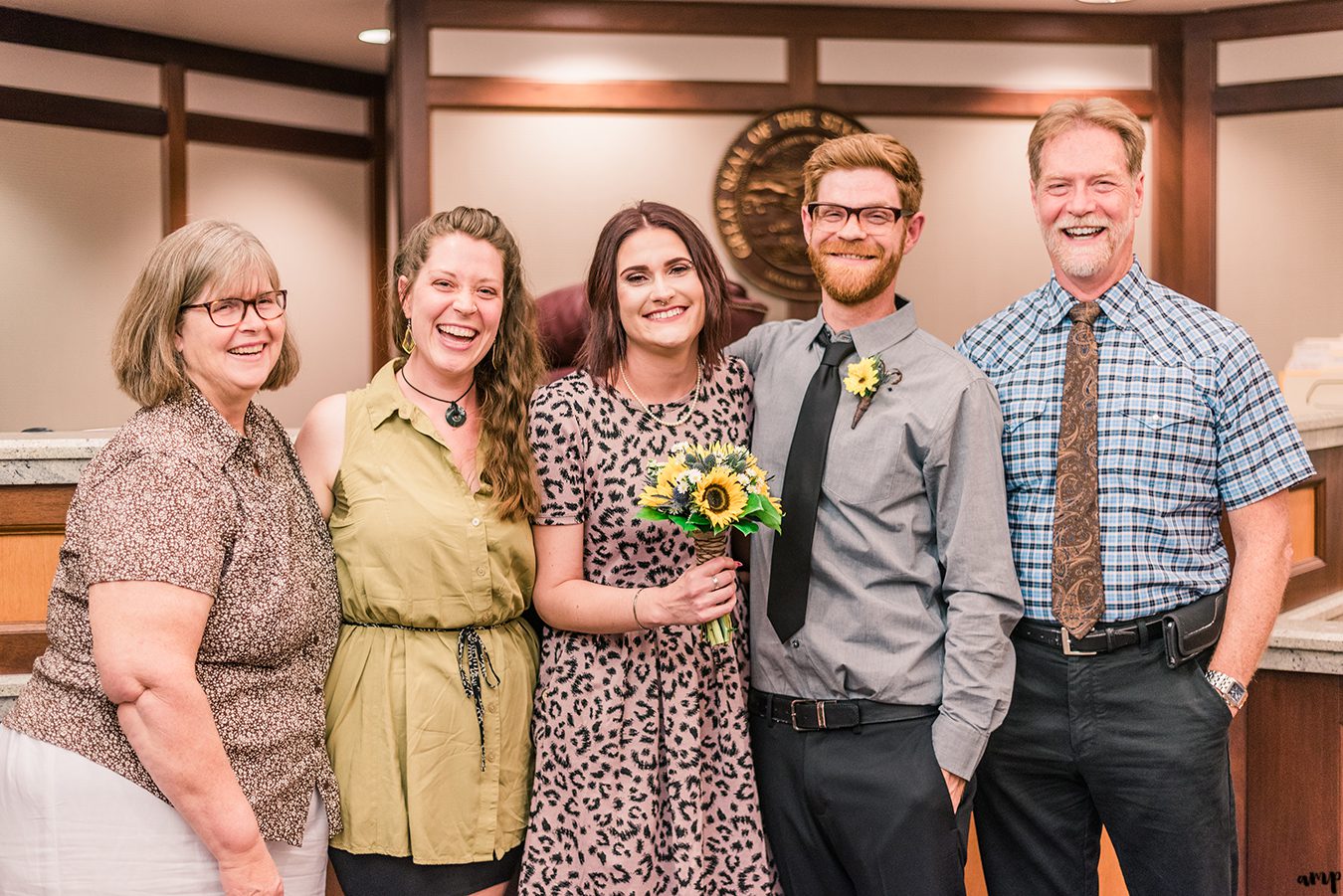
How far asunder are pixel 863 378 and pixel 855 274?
0.62 ft

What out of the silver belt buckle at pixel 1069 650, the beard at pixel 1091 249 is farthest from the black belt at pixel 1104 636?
the beard at pixel 1091 249

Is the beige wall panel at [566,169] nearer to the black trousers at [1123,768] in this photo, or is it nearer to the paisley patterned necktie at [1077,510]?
the paisley patterned necktie at [1077,510]

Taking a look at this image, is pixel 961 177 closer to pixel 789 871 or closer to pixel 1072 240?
pixel 1072 240

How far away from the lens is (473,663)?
6.89 feet

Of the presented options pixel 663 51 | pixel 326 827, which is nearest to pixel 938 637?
pixel 326 827

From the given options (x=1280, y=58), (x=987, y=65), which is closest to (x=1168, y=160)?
(x=1280, y=58)

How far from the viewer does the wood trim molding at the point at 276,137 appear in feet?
24.7

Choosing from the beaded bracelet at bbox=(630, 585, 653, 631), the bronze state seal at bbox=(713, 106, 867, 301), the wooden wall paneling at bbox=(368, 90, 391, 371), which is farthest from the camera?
the wooden wall paneling at bbox=(368, 90, 391, 371)

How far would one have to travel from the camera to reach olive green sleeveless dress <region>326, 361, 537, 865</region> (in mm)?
2059

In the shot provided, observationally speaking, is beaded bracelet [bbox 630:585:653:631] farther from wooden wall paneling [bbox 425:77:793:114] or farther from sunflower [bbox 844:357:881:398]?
wooden wall paneling [bbox 425:77:793:114]

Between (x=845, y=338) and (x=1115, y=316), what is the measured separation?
1.73ft

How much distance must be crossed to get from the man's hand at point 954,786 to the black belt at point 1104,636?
12.6 inches

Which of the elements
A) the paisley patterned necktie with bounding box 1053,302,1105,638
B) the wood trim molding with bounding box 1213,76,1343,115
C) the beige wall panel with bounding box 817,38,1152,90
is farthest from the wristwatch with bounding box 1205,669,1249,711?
the wood trim molding with bounding box 1213,76,1343,115

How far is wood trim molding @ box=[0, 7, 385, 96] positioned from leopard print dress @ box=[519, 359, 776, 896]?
20.2 ft
